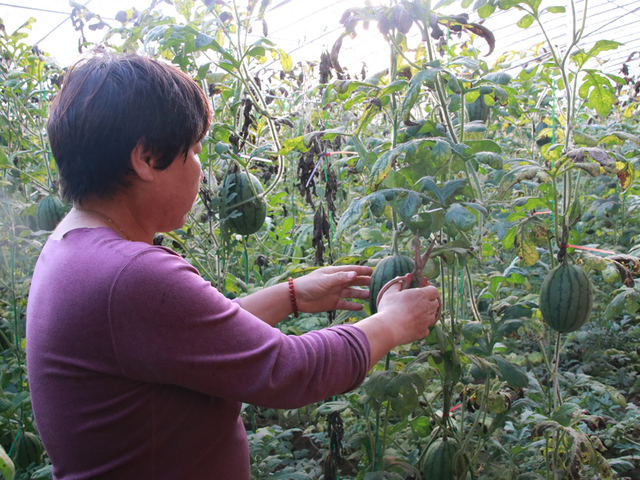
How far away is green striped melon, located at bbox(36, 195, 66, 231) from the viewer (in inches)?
125

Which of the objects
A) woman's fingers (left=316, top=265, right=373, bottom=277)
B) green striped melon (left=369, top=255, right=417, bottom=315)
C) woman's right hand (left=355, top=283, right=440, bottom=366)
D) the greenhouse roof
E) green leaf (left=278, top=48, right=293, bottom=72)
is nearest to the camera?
woman's right hand (left=355, top=283, right=440, bottom=366)

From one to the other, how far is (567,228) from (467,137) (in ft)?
2.37

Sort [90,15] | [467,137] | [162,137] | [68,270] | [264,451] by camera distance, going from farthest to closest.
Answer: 1. [90,15]
2. [467,137]
3. [264,451]
4. [162,137]
5. [68,270]

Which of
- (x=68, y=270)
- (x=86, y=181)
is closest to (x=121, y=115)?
(x=86, y=181)

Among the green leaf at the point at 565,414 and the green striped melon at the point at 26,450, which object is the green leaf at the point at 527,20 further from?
the green striped melon at the point at 26,450

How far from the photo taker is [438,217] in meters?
1.53

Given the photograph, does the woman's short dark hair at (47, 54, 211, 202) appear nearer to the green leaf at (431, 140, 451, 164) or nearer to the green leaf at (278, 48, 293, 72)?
the green leaf at (431, 140, 451, 164)

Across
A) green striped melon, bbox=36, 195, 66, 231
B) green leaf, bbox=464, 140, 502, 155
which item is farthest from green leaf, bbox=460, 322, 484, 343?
green striped melon, bbox=36, 195, 66, 231

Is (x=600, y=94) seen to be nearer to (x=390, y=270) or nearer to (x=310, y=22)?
(x=390, y=270)

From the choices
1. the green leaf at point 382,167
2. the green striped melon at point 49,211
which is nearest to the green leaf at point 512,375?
the green leaf at point 382,167

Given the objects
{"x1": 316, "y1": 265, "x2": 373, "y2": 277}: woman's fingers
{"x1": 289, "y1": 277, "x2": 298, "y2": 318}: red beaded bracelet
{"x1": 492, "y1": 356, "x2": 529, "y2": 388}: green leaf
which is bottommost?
{"x1": 492, "y1": 356, "x2": 529, "y2": 388}: green leaf

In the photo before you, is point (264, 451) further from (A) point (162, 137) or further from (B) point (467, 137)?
(B) point (467, 137)

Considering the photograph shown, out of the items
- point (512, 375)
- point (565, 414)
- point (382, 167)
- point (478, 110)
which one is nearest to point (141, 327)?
point (382, 167)

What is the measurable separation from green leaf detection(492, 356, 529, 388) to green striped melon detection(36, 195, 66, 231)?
2820mm
